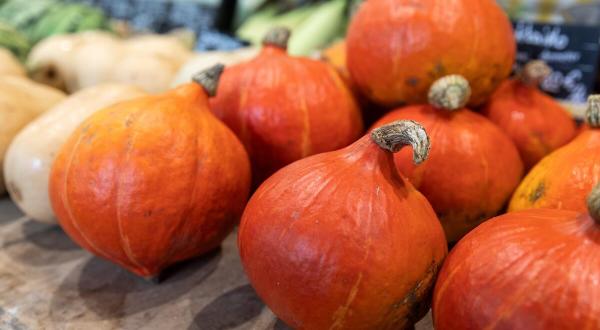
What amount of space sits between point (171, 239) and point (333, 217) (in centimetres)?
31

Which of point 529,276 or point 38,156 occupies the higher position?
point 529,276

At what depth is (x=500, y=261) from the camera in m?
0.54

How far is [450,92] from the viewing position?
2.63ft

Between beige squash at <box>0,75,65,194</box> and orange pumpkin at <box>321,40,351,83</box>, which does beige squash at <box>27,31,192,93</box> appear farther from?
orange pumpkin at <box>321,40,351,83</box>

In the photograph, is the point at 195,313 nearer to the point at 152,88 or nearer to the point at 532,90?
the point at 532,90

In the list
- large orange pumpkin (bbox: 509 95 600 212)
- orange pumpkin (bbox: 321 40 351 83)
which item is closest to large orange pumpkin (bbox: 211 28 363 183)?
orange pumpkin (bbox: 321 40 351 83)

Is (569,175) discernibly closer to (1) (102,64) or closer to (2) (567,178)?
(2) (567,178)

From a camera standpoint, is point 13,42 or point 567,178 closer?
point 567,178

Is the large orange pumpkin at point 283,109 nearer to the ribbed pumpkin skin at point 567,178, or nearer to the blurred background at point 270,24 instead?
the ribbed pumpkin skin at point 567,178

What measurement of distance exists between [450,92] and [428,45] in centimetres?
11

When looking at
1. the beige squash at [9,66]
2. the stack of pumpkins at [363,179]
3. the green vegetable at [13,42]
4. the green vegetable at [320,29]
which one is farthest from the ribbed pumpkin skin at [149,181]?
the green vegetable at [13,42]

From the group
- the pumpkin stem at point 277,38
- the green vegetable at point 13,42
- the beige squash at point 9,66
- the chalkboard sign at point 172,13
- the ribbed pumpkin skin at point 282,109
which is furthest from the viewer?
the chalkboard sign at point 172,13

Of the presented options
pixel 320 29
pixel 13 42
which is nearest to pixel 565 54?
pixel 320 29

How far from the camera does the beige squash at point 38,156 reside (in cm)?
102
